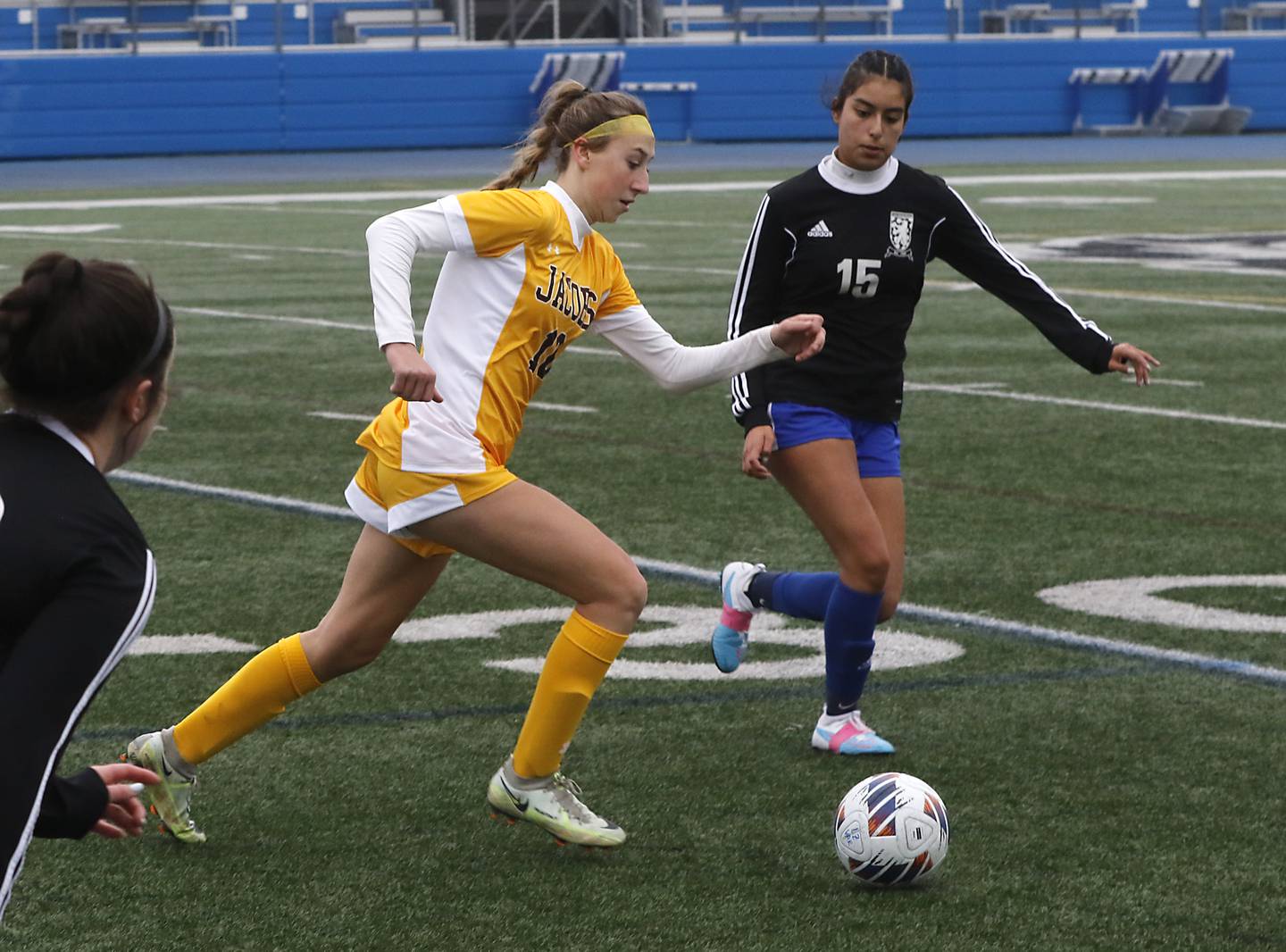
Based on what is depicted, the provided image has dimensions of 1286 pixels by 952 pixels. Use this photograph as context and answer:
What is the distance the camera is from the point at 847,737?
5.72 m

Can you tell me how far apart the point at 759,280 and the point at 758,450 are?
0.55 m

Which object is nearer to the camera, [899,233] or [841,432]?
[841,432]

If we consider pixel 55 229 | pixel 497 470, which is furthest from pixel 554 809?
pixel 55 229

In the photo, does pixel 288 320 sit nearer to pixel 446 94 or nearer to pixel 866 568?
pixel 866 568

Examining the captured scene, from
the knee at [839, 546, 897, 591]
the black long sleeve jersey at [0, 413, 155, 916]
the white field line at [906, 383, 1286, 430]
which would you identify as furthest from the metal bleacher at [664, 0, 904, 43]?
the black long sleeve jersey at [0, 413, 155, 916]

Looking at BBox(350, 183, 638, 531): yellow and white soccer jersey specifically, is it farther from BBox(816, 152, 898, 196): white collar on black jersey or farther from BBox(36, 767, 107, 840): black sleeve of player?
BBox(36, 767, 107, 840): black sleeve of player

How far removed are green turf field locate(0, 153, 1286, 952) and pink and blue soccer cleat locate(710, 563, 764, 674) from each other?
88 millimetres

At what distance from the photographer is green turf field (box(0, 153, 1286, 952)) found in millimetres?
4488

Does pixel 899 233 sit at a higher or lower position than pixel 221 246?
higher

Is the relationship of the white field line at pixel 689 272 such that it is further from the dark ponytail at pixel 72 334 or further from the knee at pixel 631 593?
the dark ponytail at pixel 72 334

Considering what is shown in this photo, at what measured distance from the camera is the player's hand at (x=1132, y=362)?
5.96 metres

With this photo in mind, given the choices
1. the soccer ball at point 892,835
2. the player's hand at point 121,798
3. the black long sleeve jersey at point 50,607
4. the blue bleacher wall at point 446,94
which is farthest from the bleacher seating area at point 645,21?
the black long sleeve jersey at point 50,607

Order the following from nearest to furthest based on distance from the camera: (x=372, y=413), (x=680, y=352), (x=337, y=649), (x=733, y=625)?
1. (x=337, y=649)
2. (x=680, y=352)
3. (x=733, y=625)
4. (x=372, y=413)

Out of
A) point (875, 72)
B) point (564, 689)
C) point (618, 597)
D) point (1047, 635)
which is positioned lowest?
point (1047, 635)
